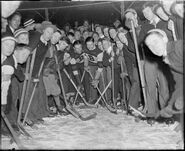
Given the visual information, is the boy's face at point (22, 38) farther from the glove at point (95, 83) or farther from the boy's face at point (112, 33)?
the glove at point (95, 83)

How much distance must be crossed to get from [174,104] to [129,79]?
3000 mm

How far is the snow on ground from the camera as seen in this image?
4121mm

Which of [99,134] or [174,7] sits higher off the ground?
[174,7]

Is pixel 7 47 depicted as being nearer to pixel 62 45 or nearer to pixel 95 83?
pixel 62 45

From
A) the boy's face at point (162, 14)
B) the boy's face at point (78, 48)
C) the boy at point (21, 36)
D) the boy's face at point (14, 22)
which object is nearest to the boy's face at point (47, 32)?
the boy's face at point (14, 22)

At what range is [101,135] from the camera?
4.68 metres

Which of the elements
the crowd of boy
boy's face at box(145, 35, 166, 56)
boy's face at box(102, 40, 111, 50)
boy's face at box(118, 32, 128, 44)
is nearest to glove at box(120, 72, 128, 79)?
the crowd of boy

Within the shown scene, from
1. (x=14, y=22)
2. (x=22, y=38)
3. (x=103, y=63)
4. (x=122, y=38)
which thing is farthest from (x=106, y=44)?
(x=22, y=38)

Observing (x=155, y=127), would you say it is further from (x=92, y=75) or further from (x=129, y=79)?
(x=92, y=75)

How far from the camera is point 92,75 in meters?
7.68

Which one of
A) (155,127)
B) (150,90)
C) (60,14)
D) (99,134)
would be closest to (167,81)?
(150,90)

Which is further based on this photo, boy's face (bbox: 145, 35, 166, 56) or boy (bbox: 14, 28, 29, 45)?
boy (bbox: 14, 28, 29, 45)

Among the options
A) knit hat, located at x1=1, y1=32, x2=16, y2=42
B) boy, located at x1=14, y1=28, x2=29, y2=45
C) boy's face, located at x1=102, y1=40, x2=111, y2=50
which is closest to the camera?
knit hat, located at x1=1, y1=32, x2=16, y2=42

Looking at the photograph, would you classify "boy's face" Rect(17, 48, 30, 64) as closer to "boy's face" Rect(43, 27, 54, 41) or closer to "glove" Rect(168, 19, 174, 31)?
"boy's face" Rect(43, 27, 54, 41)
